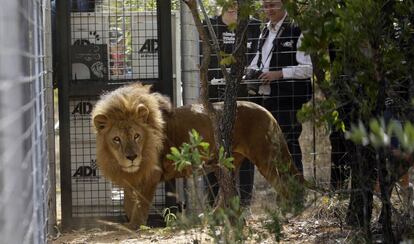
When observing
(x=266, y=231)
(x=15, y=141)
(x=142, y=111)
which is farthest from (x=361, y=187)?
(x=142, y=111)

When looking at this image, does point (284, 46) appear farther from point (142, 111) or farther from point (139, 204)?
point (139, 204)

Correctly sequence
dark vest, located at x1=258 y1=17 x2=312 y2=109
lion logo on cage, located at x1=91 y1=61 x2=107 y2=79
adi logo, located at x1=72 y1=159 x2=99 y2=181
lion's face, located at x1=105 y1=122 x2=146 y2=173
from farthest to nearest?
dark vest, located at x1=258 y1=17 x2=312 y2=109 < adi logo, located at x1=72 y1=159 x2=99 y2=181 < lion logo on cage, located at x1=91 y1=61 x2=107 y2=79 < lion's face, located at x1=105 y1=122 x2=146 y2=173

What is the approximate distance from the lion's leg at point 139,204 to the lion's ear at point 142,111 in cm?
58

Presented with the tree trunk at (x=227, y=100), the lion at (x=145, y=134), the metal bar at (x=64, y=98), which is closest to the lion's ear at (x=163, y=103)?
the lion at (x=145, y=134)

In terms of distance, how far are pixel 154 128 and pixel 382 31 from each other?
3.58 meters

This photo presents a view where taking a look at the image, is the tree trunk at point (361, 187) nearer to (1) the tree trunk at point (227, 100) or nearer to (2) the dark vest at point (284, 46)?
(1) the tree trunk at point (227, 100)

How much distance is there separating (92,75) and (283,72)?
5.95 feet

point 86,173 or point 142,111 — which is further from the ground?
point 142,111

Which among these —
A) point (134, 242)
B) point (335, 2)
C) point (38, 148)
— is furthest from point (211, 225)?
point (134, 242)

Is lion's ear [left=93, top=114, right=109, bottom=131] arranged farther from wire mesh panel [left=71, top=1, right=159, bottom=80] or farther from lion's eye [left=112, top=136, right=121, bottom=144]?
wire mesh panel [left=71, top=1, right=159, bottom=80]

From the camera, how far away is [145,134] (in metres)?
7.77

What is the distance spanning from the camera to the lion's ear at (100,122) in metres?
7.70

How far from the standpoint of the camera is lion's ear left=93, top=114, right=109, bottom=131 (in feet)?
25.3

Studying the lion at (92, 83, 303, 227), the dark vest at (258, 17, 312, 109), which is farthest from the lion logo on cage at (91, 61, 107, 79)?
the dark vest at (258, 17, 312, 109)
